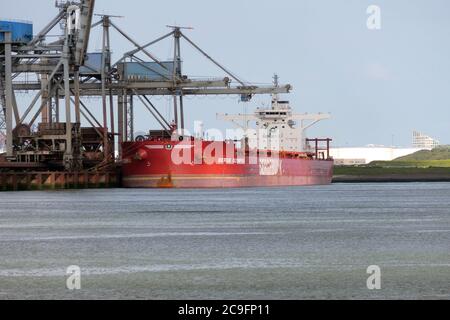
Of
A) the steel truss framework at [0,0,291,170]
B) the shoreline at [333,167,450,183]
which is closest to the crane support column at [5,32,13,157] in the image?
the steel truss framework at [0,0,291,170]

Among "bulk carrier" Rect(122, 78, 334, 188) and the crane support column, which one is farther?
"bulk carrier" Rect(122, 78, 334, 188)

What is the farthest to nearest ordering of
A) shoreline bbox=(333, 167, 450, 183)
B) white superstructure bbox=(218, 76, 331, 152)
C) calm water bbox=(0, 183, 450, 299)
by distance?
shoreline bbox=(333, 167, 450, 183), white superstructure bbox=(218, 76, 331, 152), calm water bbox=(0, 183, 450, 299)

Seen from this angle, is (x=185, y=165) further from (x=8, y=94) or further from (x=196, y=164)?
(x=8, y=94)

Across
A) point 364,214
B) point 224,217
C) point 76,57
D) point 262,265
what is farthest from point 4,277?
point 76,57

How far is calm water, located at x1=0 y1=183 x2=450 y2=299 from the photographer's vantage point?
855 inches

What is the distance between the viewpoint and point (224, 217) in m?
42.1

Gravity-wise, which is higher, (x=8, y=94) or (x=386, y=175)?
(x=8, y=94)

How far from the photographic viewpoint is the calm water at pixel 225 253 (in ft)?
71.3

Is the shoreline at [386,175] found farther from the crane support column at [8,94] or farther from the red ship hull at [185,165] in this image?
the crane support column at [8,94]

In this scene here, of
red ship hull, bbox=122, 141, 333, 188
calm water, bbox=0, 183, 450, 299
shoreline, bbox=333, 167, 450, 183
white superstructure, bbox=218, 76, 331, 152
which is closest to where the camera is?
calm water, bbox=0, 183, 450, 299

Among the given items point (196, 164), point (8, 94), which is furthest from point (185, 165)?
point (8, 94)

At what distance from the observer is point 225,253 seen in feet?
91.3

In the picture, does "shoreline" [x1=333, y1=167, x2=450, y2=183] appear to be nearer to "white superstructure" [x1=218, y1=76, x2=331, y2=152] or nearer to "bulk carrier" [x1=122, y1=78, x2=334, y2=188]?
"white superstructure" [x1=218, y1=76, x2=331, y2=152]
